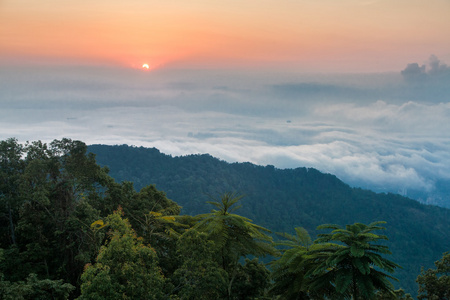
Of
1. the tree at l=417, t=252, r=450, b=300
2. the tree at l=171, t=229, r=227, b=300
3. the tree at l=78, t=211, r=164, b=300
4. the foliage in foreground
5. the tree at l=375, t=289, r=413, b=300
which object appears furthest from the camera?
the tree at l=417, t=252, r=450, b=300

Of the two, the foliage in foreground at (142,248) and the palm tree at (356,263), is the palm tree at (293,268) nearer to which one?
the foliage in foreground at (142,248)

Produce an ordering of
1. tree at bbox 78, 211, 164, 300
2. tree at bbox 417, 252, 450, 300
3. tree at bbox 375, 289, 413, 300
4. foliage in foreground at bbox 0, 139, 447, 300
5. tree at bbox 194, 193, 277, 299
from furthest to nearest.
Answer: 1. tree at bbox 417, 252, 450, 300
2. tree at bbox 375, 289, 413, 300
3. tree at bbox 194, 193, 277, 299
4. foliage in foreground at bbox 0, 139, 447, 300
5. tree at bbox 78, 211, 164, 300

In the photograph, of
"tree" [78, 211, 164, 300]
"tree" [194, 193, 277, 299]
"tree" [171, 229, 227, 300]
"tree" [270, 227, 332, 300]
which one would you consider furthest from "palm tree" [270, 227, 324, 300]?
"tree" [78, 211, 164, 300]

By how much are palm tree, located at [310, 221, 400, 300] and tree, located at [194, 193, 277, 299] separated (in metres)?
2.47

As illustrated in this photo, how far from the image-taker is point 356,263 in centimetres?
1167

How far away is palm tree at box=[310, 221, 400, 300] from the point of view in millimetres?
11656

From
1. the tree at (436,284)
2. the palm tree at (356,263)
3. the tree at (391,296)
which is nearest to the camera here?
the palm tree at (356,263)

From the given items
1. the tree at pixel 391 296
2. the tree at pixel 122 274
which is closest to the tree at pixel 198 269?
the tree at pixel 122 274

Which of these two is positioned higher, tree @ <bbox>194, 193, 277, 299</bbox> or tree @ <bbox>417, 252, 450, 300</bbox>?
tree @ <bbox>194, 193, 277, 299</bbox>

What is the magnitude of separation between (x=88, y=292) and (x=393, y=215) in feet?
673

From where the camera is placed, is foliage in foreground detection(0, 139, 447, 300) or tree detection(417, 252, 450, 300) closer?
foliage in foreground detection(0, 139, 447, 300)

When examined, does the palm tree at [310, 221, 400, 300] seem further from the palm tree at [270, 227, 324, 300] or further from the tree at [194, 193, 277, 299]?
the tree at [194, 193, 277, 299]

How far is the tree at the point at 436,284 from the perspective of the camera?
20.7 meters

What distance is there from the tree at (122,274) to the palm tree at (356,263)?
16.9 feet
